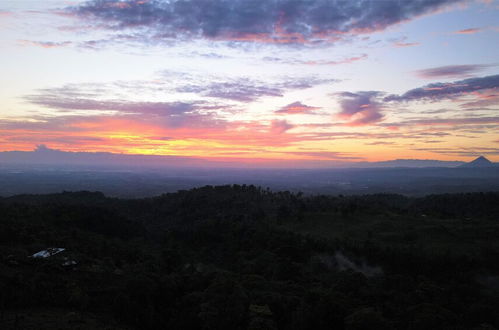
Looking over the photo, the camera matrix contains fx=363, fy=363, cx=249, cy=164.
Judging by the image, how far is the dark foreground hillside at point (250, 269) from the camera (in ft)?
67.5

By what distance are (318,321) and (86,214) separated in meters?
45.1

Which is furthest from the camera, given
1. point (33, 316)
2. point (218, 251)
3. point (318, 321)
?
point (218, 251)

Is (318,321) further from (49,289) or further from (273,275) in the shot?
(49,289)

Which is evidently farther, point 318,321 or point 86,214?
point 86,214

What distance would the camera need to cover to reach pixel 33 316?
19.0m

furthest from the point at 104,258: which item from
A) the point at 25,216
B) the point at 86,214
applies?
the point at 86,214

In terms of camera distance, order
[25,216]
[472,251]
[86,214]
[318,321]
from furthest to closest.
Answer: [86,214], [25,216], [472,251], [318,321]

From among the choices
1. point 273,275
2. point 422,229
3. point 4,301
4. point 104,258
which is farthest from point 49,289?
point 422,229

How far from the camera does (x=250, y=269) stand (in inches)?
1432

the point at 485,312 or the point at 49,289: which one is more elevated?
the point at 49,289

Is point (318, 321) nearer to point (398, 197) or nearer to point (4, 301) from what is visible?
point (4, 301)

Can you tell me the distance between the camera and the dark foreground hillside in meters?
20.6

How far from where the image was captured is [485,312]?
78.8ft

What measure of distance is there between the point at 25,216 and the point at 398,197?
9110 cm
